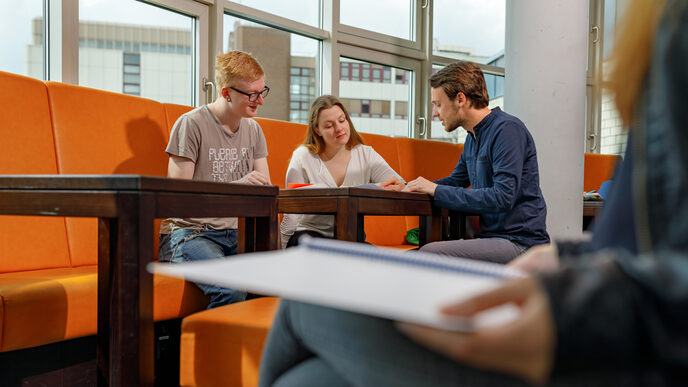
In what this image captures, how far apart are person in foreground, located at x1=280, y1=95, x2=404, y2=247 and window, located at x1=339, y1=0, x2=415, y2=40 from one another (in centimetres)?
164

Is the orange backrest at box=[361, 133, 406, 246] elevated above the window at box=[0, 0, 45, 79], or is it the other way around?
the window at box=[0, 0, 45, 79]

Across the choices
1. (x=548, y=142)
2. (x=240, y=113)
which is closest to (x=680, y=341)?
(x=240, y=113)

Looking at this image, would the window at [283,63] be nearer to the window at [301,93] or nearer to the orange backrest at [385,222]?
the window at [301,93]

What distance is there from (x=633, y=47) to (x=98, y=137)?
2195 millimetres

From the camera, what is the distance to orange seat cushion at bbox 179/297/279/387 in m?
1.11

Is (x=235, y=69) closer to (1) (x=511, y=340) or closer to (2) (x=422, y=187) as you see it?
(2) (x=422, y=187)

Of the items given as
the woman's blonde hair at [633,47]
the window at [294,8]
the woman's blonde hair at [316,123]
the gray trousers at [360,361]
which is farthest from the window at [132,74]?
the woman's blonde hair at [633,47]

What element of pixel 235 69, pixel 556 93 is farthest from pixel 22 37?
pixel 556 93

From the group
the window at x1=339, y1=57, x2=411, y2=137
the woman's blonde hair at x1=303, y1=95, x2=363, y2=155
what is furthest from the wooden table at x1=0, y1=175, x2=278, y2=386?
the window at x1=339, y1=57, x2=411, y2=137

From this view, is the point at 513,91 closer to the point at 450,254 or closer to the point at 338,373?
the point at 450,254

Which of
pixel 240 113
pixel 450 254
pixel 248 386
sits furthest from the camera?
pixel 240 113

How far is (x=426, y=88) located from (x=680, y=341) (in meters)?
4.40

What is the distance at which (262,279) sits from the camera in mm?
419

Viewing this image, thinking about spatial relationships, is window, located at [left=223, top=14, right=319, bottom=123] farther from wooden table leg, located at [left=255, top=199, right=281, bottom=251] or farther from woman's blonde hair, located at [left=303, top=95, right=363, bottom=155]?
wooden table leg, located at [left=255, top=199, right=281, bottom=251]
